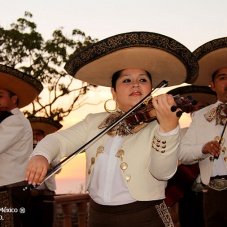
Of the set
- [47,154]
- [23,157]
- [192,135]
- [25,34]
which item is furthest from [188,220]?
[25,34]

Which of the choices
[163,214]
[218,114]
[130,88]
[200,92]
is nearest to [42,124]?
[200,92]

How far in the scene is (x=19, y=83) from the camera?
5836mm

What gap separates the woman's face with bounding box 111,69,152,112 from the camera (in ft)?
11.3

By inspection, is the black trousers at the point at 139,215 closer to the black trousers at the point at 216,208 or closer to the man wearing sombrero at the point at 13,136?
the black trousers at the point at 216,208

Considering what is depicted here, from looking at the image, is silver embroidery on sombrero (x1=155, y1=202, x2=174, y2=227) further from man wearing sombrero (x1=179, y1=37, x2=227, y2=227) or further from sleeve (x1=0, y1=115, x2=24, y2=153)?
sleeve (x1=0, y1=115, x2=24, y2=153)

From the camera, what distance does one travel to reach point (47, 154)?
2.94 meters

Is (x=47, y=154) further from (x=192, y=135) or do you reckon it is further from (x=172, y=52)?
(x=192, y=135)

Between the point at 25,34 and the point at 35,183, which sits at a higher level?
the point at 25,34

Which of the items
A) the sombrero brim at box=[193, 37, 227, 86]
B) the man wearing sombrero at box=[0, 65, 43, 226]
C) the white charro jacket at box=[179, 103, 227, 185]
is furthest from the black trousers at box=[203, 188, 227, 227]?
the man wearing sombrero at box=[0, 65, 43, 226]

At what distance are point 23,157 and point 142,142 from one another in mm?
2693

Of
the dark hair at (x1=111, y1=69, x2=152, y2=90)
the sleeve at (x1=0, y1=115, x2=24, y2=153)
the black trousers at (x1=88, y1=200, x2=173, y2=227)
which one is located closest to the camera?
the black trousers at (x1=88, y1=200, x2=173, y2=227)

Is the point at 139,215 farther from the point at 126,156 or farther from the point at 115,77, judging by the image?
the point at 115,77

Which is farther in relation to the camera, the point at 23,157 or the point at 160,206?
the point at 23,157

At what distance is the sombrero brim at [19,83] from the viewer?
5.68 m
